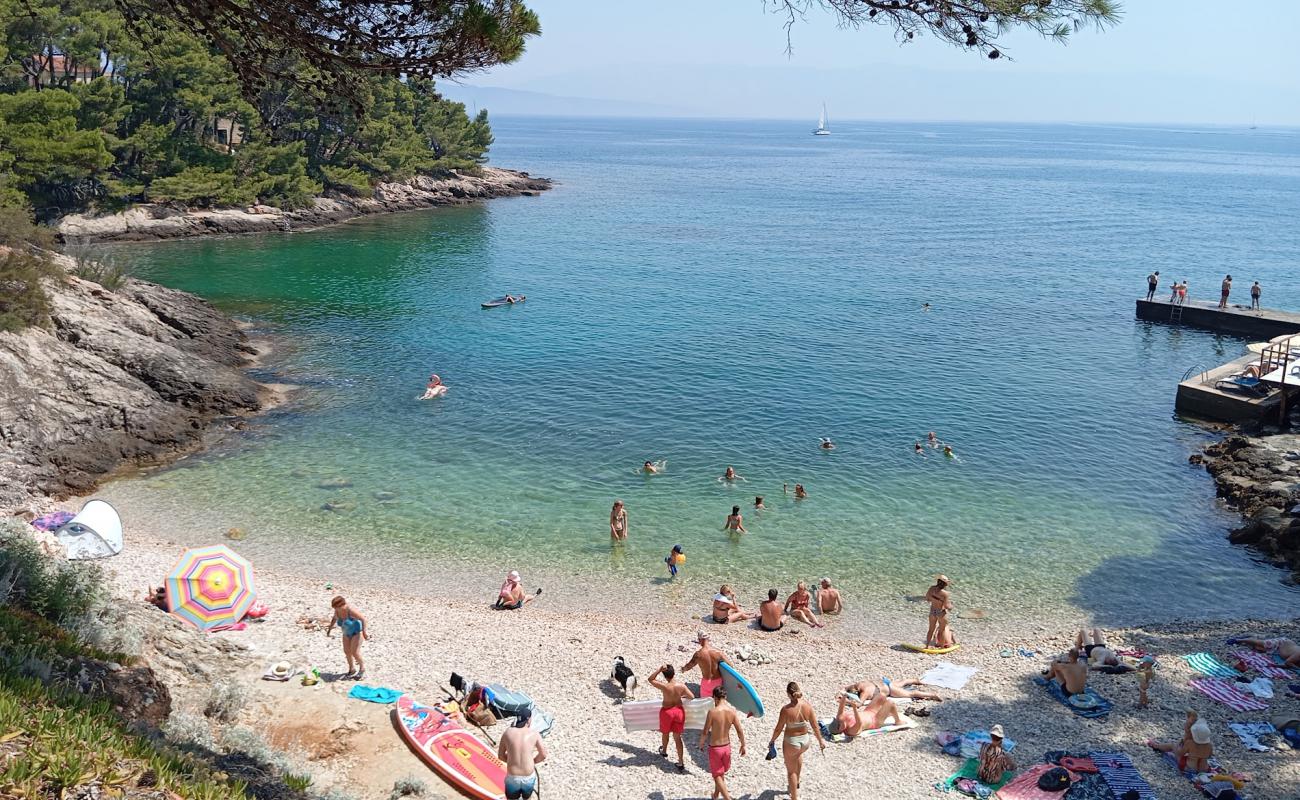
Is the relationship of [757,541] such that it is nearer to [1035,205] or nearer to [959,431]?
[959,431]

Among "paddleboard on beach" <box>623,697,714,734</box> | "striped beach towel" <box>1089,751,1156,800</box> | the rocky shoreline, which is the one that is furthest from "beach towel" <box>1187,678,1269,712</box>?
the rocky shoreline

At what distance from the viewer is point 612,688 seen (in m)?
14.4

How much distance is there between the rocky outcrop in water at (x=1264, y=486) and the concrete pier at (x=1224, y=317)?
1557cm

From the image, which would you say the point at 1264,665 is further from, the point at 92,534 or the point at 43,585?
the point at 92,534

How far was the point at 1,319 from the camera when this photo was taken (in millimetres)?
24078

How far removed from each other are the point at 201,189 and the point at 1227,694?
196ft

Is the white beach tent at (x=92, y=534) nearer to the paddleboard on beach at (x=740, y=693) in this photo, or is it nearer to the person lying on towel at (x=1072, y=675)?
the paddleboard on beach at (x=740, y=693)

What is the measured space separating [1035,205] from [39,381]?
88.9 m

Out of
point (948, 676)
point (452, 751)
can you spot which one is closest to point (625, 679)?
point (452, 751)

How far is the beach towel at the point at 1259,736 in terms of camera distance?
12953 millimetres

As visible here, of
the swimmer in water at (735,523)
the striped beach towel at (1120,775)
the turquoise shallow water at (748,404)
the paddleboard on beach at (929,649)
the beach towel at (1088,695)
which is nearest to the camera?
the striped beach towel at (1120,775)

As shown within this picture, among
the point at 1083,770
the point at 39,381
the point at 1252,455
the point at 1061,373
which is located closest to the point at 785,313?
the point at 1061,373

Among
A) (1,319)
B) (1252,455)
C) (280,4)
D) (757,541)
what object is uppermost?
(280,4)

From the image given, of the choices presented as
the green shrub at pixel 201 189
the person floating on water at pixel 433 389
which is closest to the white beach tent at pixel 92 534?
the person floating on water at pixel 433 389
